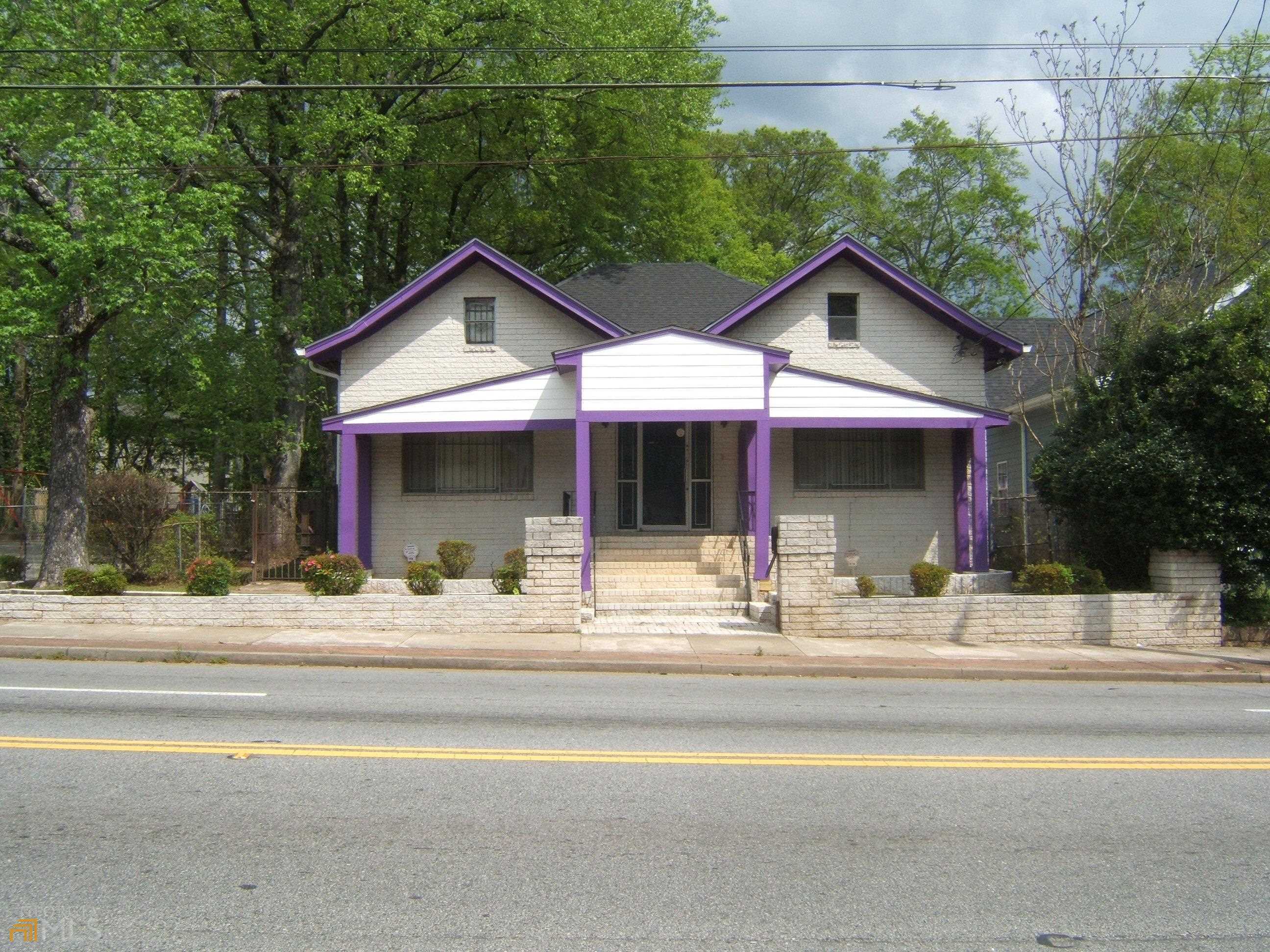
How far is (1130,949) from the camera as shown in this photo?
15.2 ft

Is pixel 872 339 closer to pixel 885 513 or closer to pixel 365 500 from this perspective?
pixel 885 513

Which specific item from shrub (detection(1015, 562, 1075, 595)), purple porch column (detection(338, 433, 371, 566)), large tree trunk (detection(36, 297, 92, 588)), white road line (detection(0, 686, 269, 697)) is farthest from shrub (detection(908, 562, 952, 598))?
large tree trunk (detection(36, 297, 92, 588))

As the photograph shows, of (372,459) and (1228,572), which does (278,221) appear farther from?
(1228,572)

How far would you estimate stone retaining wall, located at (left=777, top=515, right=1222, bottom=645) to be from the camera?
1460 cm

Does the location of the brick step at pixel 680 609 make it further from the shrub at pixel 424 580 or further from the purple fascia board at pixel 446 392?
the purple fascia board at pixel 446 392

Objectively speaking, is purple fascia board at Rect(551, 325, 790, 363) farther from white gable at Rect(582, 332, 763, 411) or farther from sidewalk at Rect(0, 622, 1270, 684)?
sidewalk at Rect(0, 622, 1270, 684)

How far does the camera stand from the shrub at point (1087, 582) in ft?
50.3

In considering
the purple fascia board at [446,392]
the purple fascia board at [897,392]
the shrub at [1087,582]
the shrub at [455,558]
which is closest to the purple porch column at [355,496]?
the purple fascia board at [446,392]

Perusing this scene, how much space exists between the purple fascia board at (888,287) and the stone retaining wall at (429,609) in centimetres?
662

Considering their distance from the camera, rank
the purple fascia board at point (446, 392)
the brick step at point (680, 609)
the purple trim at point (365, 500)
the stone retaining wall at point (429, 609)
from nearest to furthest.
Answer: the stone retaining wall at point (429, 609) → the brick step at point (680, 609) → the purple fascia board at point (446, 392) → the purple trim at point (365, 500)

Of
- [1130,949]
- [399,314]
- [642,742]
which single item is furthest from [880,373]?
[1130,949]

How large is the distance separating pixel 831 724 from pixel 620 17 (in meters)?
21.4

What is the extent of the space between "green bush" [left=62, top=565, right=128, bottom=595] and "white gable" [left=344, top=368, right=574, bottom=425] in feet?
16.7

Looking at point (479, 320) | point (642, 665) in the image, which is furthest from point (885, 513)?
point (642, 665)
